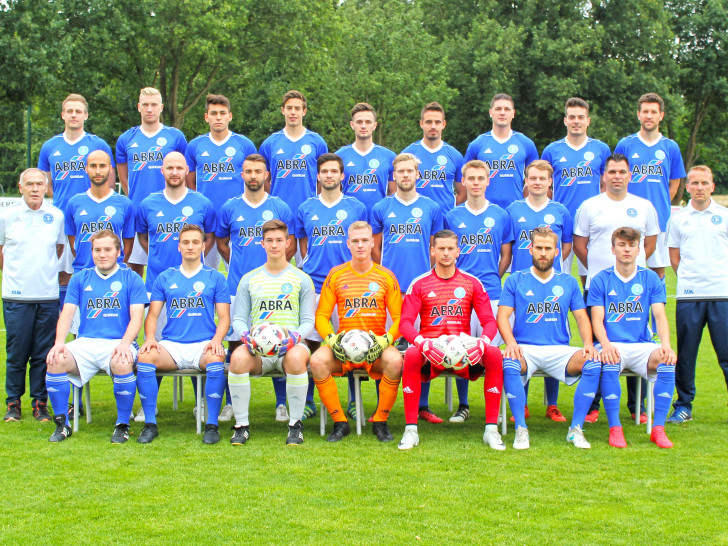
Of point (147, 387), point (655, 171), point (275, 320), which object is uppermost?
point (655, 171)

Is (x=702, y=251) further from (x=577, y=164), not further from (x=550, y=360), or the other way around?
(x=550, y=360)

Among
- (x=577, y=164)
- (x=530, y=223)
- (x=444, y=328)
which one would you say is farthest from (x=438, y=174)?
(x=444, y=328)

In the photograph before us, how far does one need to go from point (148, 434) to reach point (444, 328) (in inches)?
93.6

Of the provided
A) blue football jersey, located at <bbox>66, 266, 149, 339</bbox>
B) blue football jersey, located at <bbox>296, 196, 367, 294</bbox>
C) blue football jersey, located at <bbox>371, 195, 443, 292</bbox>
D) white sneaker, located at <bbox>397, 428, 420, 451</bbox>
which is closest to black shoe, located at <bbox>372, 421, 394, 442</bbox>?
white sneaker, located at <bbox>397, 428, 420, 451</bbox>

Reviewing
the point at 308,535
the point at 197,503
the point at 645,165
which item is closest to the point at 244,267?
the point at 197,503

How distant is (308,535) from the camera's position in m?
3.98

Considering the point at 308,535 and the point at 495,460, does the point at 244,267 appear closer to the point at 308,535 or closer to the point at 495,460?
the point at 495,460

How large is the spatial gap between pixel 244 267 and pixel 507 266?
2269 millimetres

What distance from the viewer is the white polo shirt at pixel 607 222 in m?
6.63

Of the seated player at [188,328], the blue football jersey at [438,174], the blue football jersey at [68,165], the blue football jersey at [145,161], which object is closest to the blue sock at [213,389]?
the seated player at [188,328]

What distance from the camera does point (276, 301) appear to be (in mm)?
6215

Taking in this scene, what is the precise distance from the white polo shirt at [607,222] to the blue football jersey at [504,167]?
795 mm

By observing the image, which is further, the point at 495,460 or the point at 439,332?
the point at 439,332

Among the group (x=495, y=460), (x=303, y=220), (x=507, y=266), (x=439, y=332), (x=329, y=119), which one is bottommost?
(x=495, y=460)
